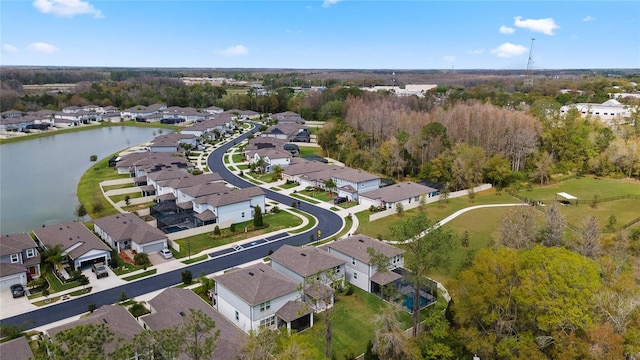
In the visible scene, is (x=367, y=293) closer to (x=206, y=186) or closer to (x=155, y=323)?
(x=155, y=323)

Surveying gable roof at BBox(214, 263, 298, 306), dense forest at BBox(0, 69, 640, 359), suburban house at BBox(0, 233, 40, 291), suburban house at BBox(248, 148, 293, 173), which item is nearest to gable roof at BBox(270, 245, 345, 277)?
gable roof at BBox(214, 263, 298, 306)

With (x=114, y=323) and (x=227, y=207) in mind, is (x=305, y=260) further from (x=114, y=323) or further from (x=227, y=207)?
(x=227, y=207)

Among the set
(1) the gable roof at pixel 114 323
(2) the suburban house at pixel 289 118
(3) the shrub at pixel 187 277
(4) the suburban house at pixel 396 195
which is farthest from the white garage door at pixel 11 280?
(2) the suburban house at pixel 289 118

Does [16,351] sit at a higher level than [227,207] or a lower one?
lower

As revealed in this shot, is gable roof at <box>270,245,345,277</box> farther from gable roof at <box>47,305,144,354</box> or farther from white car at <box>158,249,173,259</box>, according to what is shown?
gable roof at <box>47,305,144,354</box>

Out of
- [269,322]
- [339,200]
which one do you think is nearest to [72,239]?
[269,322]

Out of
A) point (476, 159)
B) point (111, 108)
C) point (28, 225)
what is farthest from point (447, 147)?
point (111, 108)
